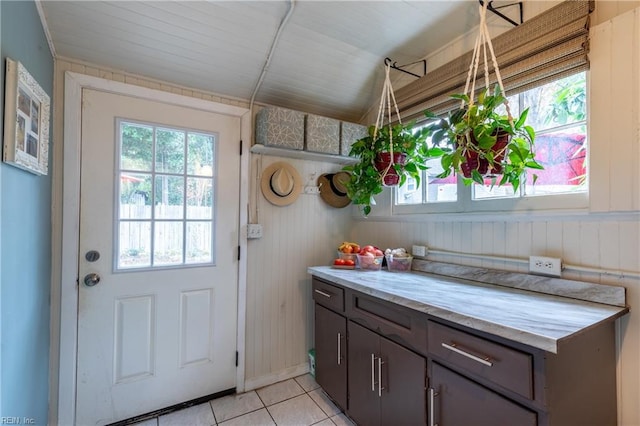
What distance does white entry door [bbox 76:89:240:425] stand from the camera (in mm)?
1655

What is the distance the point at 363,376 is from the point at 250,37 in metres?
2.07

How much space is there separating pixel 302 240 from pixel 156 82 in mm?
1484

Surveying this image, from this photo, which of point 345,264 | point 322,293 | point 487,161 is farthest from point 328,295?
point 487,161

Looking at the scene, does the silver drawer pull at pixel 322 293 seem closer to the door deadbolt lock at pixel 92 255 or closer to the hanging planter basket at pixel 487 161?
the hanging planter basket at pixel 487 161

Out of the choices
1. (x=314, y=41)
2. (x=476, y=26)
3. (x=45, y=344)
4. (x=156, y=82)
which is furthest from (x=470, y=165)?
(x=45, y=344)

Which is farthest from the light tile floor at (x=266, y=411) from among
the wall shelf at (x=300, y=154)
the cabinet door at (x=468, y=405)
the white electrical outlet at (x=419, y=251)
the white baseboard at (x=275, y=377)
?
the wall shelf at (x=300, y=154)

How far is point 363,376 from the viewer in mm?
1573

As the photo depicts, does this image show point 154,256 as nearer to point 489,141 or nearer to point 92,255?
point 92,255

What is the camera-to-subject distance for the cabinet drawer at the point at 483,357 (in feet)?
2.89

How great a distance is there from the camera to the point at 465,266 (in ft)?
5.43

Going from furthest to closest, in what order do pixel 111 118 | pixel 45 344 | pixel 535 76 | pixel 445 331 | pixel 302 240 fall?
pixel 302 240 → pixel 111 118 → pixel 45 344 → pixel 535 76 → pixel 445 331

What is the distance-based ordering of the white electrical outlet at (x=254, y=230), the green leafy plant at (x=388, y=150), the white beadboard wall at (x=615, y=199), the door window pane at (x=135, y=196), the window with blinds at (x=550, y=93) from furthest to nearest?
the white electrical outlet at (x=254, y=230)
the door window pane at (x=135, y=196)
the green leafy plant at (x=388, y=150)
the window with blinds at (x=550, y=93)
the white beadboard wall at (x=615, y=199)

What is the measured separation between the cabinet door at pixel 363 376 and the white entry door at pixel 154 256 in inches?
35.4

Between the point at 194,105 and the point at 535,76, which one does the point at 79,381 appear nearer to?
the point at 194,105
